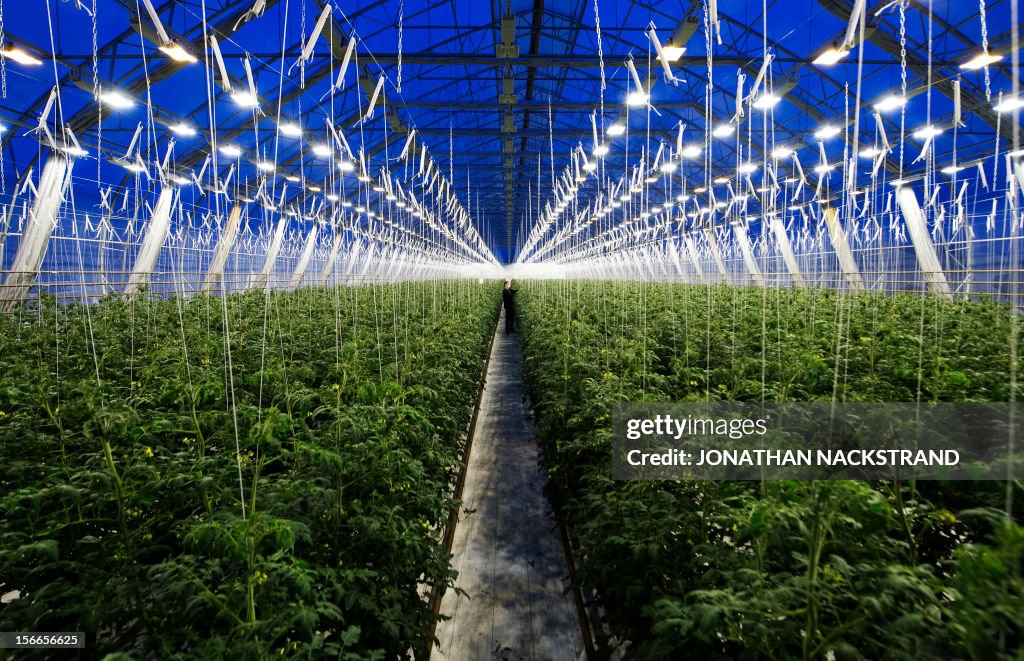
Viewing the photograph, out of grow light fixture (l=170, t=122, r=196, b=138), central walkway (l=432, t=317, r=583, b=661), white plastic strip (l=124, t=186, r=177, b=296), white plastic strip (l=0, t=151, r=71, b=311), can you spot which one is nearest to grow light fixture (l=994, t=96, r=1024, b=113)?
central walkway (l=432, t=317, r=583, b=661)

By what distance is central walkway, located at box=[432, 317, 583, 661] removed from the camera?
334 centimetres

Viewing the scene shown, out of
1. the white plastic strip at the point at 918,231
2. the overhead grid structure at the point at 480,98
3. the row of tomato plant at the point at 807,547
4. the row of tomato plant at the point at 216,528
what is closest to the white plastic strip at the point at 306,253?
the overhead grid structure at the point at 480,98

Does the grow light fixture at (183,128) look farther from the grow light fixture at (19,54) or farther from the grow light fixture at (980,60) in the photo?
the grow light fixture at (980,60)

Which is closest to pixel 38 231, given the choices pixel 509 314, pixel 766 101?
pixel 766 101

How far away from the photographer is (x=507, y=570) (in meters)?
4.20

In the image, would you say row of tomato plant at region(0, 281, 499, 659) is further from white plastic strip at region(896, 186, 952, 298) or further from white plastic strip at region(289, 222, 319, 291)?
white plastic strip at region(289, 222, 319, 291)

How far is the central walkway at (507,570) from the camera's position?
3344 millimetres

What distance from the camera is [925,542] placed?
2.61 m

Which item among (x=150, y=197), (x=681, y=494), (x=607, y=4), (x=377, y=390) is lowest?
(x=681, y=494)

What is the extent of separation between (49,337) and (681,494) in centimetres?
680

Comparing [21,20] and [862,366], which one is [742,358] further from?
[21,20]

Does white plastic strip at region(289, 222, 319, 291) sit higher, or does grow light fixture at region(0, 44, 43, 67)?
grow light fixture at region(0, 44, 43, 67)

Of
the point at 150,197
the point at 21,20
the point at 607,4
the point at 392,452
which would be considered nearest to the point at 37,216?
the point at 21,20

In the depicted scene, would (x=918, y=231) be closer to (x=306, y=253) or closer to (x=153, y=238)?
(x=153, y=238)
